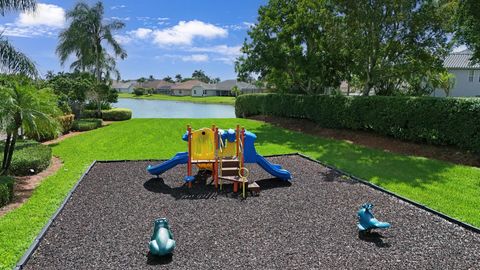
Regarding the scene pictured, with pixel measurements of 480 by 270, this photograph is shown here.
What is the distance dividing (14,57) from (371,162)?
370 inches

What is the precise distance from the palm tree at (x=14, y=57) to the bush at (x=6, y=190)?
2949 millimetres

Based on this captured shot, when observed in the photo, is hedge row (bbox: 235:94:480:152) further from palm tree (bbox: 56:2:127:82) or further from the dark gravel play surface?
palm tree (bbox: 56:2:127:82)

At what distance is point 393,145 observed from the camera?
12289mm

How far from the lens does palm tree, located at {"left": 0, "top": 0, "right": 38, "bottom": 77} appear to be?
26.8ft

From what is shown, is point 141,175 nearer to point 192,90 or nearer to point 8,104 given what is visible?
point 8,104

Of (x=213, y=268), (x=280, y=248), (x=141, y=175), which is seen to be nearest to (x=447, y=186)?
(x=280, y=248)

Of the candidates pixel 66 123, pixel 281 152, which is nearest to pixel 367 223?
pixel 281 152

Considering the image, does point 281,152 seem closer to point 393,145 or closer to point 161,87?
point 393,145

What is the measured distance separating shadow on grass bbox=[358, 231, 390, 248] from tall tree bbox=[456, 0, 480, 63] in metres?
9.38

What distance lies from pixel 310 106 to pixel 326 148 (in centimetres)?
578

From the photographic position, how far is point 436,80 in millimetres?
24750

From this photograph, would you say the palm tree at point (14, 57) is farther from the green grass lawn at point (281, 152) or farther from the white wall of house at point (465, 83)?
the white wall of house at point (465, 83)

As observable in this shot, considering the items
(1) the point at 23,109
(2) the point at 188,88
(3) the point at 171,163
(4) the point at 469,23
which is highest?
(4) the point at 469,23

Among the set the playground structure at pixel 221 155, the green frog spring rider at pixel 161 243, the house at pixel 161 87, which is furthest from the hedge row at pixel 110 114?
the house at pixel 161 87
